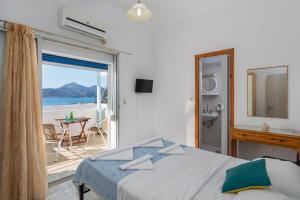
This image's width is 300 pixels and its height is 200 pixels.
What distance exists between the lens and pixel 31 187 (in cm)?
206

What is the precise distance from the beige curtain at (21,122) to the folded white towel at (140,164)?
117 centimetres

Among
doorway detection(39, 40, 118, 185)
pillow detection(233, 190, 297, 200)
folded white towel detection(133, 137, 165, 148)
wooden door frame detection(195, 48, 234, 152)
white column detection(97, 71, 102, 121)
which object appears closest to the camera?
pillow detection(233, 190, 297, 200)

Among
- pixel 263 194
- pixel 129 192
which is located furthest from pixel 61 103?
pixel 263 194

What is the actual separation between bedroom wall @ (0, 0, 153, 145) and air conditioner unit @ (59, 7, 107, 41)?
108mm

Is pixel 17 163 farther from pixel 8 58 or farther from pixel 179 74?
pixel 179 74

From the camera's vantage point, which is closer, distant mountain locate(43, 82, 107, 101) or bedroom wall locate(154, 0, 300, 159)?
bedroom wall locate(154, 0, 300, 159)

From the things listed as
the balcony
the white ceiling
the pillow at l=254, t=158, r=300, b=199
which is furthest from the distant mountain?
the pillow at l=254, t=158, r=300, b=199

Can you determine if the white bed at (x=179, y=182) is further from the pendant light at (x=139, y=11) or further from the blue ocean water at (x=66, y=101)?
the blue ocean water at (x=66, y=101)

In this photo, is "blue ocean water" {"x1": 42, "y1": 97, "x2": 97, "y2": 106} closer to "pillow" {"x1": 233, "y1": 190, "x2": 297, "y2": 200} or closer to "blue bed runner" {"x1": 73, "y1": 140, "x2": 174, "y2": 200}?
"blue bed runner" {"x1": 73, "y1": 140, "x2": 174, "y2": 200}

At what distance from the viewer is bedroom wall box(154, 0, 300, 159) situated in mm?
2518

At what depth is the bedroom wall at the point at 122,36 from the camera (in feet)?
7.21

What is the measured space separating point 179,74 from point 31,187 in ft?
10.3

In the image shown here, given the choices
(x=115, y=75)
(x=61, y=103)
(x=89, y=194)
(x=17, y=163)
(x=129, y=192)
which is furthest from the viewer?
(x=61, y=103)

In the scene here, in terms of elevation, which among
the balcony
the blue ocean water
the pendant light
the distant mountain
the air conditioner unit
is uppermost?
the air conditioner unit
